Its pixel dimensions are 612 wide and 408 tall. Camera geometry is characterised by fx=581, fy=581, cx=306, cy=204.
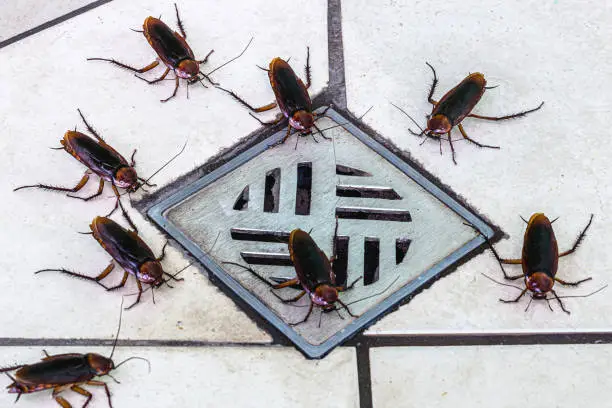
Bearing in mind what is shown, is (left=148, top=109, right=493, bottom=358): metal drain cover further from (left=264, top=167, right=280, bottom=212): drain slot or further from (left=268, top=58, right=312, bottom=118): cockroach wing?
(left=268, top=58, right=312, bottom=118): cockroach wing

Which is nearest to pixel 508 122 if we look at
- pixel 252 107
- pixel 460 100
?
pixel 460 100

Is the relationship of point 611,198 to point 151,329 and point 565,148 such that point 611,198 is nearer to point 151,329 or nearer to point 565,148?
point 565,148

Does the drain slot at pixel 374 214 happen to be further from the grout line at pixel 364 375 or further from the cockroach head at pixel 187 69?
the cockroach head at pixel 187 69

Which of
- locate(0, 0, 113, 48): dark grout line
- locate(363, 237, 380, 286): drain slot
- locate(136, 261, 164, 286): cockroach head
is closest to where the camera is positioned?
locate(136, 261, 164, 286): cockroach head

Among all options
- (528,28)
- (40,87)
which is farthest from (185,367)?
(528,28)

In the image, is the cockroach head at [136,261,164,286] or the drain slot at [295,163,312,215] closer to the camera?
the cockroach head at [136,261,164,286]

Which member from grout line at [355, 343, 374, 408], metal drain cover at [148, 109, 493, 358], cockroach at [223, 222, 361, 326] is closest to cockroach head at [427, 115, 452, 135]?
metal drain cover at [148, 109, 493, 358]

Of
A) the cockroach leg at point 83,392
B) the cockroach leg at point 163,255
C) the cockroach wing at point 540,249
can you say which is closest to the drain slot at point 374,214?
the cockroach wing at point 540,249
